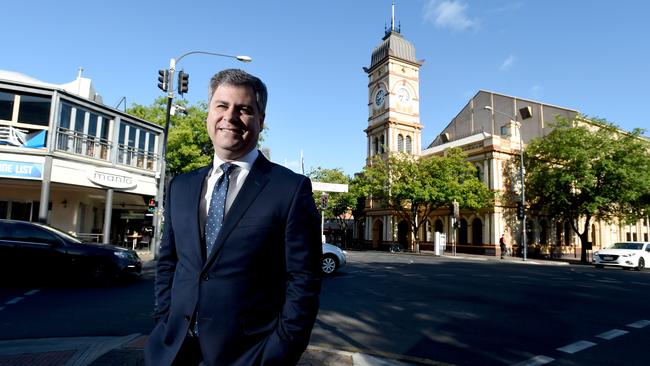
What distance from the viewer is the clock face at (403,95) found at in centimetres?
4725

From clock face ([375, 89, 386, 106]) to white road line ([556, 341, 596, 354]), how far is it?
44.1 metres

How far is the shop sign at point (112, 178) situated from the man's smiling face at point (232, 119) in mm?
18848

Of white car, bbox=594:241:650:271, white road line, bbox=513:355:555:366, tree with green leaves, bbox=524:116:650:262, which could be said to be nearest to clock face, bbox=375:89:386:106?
tree with green leaves, bbox=524:116:650:262

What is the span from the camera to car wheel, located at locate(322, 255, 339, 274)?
482 inches

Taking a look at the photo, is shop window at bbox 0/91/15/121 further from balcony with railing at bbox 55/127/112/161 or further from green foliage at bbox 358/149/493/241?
green foliage at bbox 358/149/493/241

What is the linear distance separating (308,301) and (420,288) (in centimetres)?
889

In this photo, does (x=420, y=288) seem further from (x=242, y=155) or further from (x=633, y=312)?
(x=242, y=155)

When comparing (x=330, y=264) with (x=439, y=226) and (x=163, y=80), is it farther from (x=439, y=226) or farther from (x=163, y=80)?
(x=439, y=226)

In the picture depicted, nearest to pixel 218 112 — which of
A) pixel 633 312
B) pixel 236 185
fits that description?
pixel 236 185

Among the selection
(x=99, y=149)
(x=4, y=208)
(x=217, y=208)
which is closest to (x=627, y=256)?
(x=217, y=208)

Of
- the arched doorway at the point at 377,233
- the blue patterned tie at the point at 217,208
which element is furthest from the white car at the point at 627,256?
the arched doorway at the point at 377,233

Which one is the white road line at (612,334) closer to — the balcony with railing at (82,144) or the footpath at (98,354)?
the footpath at (98,354)

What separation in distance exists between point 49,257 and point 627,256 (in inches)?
970

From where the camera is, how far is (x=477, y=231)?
A: 37.5 metres
